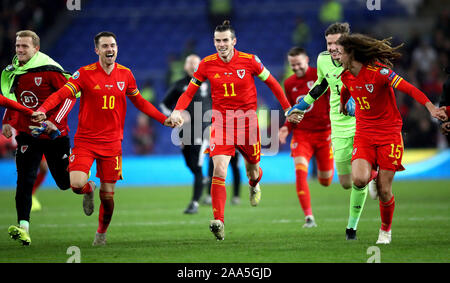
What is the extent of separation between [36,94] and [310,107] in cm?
385

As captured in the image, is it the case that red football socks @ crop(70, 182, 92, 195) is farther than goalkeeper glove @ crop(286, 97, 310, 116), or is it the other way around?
goalkeeper glove @ crop(286, 97, 310, 116)

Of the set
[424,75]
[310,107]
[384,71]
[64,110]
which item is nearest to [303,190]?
[310,107]

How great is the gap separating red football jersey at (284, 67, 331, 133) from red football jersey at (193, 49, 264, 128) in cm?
181

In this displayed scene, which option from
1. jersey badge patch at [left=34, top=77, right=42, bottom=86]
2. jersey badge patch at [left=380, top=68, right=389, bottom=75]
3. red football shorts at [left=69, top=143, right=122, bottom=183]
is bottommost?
red football shorts at [left=69, top=143, right=122, bottom=183]

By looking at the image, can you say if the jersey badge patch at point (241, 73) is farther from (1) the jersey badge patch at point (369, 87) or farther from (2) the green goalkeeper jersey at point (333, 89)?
(1) the jersey badge patch at point (369, 87)

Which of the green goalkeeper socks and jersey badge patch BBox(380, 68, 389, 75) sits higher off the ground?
jersey badge patch BBox(380, 68, 389, 75)

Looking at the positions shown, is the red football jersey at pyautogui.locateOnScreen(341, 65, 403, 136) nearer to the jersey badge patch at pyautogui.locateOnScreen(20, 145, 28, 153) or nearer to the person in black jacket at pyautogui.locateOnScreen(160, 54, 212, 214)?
the jersey badge patch at pyautogui.locateOnScreen(20, 145, 28, 153)

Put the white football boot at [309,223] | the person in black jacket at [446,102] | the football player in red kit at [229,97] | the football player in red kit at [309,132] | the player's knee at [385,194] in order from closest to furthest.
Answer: the player's knee at [385,194]
the person in black jacket at [446,102]
the football player in red kit at [229,97]
the white football boot at [309,223]
the football player in red kit at [309,132]

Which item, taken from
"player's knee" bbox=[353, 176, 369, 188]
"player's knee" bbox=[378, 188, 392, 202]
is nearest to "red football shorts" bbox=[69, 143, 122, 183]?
"player's knee" bbox=[353, 176, 369, 188]

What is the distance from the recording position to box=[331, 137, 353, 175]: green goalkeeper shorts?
9.30m

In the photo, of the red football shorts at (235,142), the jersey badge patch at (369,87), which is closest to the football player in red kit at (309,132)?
the red football shorts at (235,142)

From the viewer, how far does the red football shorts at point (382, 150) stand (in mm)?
7695

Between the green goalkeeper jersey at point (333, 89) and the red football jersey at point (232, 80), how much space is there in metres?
0.73
